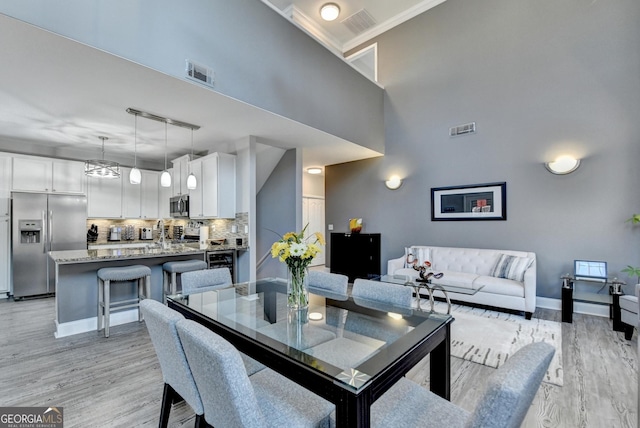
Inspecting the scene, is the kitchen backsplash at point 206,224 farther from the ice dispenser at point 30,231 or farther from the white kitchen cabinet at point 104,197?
the ice dispenser at point 30,231

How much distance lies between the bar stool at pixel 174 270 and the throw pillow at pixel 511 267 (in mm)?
4159

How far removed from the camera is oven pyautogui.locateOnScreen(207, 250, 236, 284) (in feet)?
14.3

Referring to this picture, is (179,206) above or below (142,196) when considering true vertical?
below

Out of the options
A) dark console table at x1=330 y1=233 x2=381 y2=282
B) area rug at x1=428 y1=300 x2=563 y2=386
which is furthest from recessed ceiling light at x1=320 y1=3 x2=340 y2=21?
area rug at x1=428 y1=300 x2=563 y2=386

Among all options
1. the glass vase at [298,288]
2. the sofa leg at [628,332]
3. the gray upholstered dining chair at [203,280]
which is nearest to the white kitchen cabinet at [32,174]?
the gray upholstered dining chair at [203,280]

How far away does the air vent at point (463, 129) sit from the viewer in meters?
4.80

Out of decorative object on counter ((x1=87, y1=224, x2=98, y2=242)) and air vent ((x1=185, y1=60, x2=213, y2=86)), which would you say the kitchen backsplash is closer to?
decorative object on counter ((x1=87, y1=224, x2=98, y2=242))

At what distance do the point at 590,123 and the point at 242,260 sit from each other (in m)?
5.25

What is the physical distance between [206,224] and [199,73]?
3272 mm

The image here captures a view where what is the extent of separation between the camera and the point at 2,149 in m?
4.74

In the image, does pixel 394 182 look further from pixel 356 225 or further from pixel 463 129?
pixel 463 129

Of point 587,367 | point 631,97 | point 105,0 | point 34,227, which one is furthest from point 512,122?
point 34,227

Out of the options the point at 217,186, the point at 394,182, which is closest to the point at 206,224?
the point at 217,186

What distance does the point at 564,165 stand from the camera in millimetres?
3980
